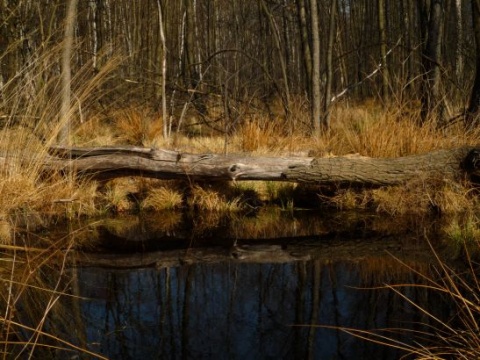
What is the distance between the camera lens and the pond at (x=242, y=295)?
8.05 feet

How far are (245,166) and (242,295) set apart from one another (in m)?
2.07

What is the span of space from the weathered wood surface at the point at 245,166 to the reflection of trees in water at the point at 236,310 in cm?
151

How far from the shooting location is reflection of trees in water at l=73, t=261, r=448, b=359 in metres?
2.43

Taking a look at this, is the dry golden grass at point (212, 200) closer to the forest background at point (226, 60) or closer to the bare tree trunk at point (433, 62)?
the forest background at point (226, 60)

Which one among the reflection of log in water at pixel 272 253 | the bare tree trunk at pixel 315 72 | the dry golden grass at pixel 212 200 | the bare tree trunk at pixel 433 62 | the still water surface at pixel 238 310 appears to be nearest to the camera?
the still water surface at pixel 238 310

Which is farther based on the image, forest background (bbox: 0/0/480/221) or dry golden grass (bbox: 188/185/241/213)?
dry golden grass (bbox: 188/185/241/213)

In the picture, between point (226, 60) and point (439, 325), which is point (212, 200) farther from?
point (226, 60)

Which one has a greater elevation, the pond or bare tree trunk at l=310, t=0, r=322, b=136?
bare tree trunk at l=310, t=0, r=322, b=136

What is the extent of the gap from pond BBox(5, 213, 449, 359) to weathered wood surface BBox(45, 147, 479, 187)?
0.62m

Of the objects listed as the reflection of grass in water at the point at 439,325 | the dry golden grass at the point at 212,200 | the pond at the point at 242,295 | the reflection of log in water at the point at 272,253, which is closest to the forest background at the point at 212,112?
the dry golden grass at the point at 212,200

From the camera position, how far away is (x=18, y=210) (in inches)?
156

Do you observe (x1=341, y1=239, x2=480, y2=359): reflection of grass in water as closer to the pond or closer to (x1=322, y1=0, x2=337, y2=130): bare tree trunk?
the pond

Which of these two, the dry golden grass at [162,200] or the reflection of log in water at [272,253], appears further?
the dry golden grass at [162,200]

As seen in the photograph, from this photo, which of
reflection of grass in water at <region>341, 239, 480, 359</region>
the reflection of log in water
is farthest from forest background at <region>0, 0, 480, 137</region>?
reflection of grass in water at <region>341, 239, 480, 359</region>
